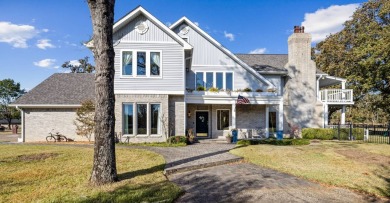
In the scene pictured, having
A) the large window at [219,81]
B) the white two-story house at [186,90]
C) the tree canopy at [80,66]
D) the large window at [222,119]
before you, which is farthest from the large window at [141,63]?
the tree canopy at [80,66]

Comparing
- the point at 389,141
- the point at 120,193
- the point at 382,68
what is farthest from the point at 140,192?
the point at 382,68

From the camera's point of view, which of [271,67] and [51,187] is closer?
[51,187]

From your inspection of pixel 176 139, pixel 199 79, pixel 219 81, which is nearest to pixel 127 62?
pixel 176 139

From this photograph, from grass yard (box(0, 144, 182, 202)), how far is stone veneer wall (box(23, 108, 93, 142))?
6977 millimetres

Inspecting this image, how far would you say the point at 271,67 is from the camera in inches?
846

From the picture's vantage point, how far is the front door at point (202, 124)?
1884 cm

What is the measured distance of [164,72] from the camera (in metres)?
15.1

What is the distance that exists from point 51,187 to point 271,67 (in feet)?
63.8

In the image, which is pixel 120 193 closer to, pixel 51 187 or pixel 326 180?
pixel 51 187

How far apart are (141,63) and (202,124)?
7.02 meters

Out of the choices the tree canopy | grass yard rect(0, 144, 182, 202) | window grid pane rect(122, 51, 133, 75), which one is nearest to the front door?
window grid pane rect(122, 51, 133, 75)

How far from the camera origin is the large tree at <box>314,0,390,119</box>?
24.0m

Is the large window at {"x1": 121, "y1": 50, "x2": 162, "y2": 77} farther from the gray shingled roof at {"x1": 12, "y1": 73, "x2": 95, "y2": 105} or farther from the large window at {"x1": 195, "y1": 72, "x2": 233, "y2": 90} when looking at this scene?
the gray shingled roof at {"x1": 12, "y1": 73, "x2": 95, "y2": 105}

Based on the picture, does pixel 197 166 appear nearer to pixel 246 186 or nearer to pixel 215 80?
pixel 246 186
